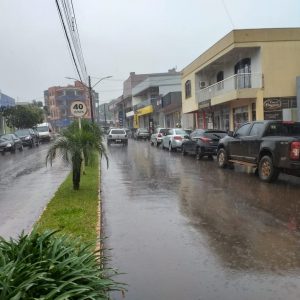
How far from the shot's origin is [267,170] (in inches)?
545

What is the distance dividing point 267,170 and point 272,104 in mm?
14760

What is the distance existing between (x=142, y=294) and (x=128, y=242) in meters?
2.14

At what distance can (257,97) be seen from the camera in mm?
27875

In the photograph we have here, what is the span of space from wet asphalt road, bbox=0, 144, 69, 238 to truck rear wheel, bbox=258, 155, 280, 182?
5.99 m

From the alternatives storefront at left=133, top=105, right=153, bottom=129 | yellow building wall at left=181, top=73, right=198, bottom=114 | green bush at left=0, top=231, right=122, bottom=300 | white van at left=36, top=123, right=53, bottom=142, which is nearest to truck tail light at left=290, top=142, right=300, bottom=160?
green bush at left=0, top=231, right=122, bottom=300

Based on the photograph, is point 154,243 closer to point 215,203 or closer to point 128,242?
point 128,242

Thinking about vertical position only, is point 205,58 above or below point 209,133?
above

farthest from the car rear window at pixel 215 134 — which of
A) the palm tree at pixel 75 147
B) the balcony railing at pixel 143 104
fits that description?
the balcony railing at pixel 143 104

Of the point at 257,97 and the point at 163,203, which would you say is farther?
the point at 257,97

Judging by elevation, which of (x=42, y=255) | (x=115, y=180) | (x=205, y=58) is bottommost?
(x=115, y=180)

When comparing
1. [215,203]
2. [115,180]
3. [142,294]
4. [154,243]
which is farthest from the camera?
[115,180]

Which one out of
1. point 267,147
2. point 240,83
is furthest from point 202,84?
point 267,147

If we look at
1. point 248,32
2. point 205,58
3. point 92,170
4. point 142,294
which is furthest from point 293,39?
point 142,294

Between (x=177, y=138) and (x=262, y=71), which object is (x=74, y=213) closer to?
(x=262, y=71)
